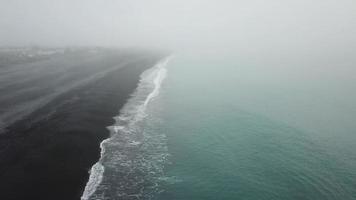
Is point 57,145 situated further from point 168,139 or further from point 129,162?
point 168,139

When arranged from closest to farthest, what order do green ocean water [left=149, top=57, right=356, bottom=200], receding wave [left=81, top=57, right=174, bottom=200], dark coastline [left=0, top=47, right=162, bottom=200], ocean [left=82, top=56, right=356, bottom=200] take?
dark coastline [left=0, top=47, right=162, bottom=200] < receding wave [left=81, top=57, right=174, bottom=200] < ocean [left=82, top=56, right=356, bottom=200] < green ocean water [left=149, top=57, right=356, bottom=200]

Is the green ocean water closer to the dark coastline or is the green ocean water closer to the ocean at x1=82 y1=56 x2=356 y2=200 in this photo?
the ocean at x1=82 y1=56 x2=356 y2=200

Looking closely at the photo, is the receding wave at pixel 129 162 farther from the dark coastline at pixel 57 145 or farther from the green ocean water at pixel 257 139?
the green ocean water at pixel 257 139

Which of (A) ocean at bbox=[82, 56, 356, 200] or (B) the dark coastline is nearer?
(B) the dark coastline

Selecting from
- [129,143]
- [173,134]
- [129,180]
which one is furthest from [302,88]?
[129,180]

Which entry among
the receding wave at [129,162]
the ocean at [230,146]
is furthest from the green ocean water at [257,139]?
the receding wave at [129,162]

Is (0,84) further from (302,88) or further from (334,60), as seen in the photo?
(334,60)

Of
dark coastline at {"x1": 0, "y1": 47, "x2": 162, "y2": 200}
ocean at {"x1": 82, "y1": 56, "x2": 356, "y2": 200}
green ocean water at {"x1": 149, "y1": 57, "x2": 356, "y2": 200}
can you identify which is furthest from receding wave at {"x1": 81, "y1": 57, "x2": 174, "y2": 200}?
green ocean water at {"x1": 149, "y1": 57, "x2": 356, "y2": 200}
